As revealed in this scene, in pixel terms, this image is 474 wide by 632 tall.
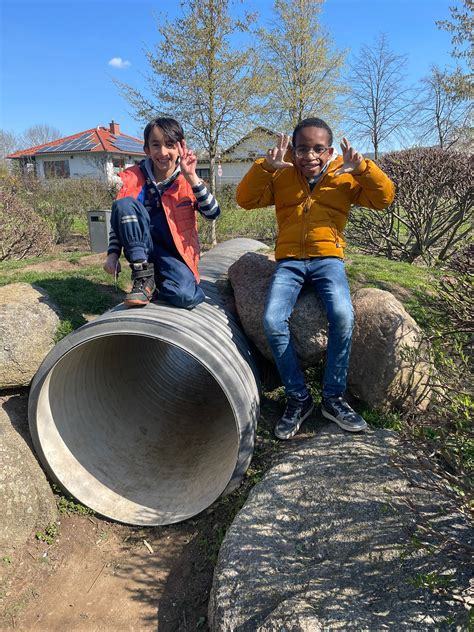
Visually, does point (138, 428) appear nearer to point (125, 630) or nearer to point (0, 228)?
point (125, 630)

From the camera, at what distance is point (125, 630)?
9.16 ft

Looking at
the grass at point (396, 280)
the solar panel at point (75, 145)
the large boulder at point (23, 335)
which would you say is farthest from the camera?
the solar panel at point (75, 145)

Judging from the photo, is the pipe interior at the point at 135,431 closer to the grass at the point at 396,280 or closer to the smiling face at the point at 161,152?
the smiling face at the point at 161,152

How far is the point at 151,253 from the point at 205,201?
0.60 metres

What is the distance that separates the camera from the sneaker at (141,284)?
3594 mm

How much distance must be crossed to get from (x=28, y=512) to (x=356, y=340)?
2700mm

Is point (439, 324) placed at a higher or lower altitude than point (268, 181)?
lower

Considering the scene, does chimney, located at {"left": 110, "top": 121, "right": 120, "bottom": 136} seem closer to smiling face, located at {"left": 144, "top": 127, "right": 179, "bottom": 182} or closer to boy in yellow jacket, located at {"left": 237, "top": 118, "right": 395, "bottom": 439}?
smiling face, located at {"left": 144, "top": 127, "right": 179, "bottom": 182}

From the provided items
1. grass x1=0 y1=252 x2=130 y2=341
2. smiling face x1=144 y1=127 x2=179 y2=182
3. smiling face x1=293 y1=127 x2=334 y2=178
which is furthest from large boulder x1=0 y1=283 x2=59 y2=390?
smiling face x1=293 y1=127 x2=334 y2=178

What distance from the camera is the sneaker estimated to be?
359 cm

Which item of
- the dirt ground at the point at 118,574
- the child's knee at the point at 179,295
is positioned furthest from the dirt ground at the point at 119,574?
the child's knee at the point at 179,295

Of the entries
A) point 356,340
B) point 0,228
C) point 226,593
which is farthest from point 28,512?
point 0,228

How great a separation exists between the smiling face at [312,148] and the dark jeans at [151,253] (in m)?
1.18

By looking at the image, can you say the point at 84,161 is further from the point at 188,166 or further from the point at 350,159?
the point at 350,159
